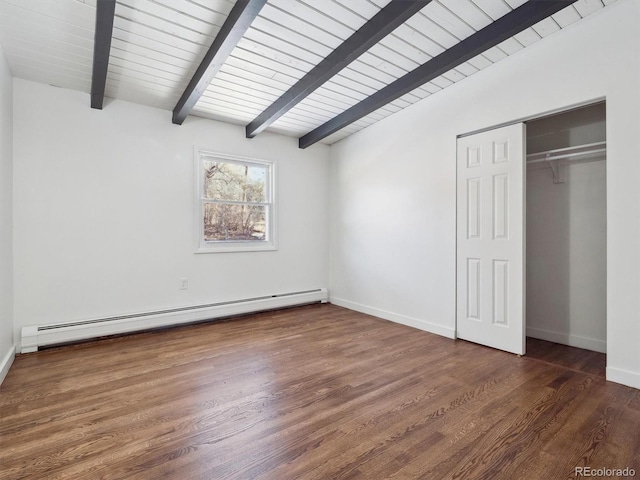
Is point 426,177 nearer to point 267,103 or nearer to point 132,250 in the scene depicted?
point 267,103

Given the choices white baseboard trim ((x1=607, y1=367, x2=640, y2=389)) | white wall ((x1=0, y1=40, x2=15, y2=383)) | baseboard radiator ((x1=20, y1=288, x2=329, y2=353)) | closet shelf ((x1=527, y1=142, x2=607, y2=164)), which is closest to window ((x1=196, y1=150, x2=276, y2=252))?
baseboard radiator ((x1=20, y1=288, x2=329, y2=353))

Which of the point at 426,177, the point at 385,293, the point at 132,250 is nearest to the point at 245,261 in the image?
the point at 132,250

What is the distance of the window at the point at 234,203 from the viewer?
4113mm

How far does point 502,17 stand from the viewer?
93.4 inches

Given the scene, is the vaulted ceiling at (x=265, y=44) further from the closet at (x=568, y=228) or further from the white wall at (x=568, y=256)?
the white wall at (x=568, y=256)

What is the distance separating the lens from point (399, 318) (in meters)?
3.95

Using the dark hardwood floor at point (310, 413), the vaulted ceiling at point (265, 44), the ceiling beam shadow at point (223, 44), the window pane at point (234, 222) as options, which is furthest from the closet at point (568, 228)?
the window pane at point (234, 222)

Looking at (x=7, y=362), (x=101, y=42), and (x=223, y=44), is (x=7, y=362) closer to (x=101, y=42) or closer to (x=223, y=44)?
(x=101, y=42)

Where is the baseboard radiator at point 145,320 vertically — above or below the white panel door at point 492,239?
below

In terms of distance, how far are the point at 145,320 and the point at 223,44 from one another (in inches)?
114

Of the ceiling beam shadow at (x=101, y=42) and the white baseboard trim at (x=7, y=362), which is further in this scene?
the white baseboard trim at (x=7, y=362)

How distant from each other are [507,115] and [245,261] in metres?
3.43

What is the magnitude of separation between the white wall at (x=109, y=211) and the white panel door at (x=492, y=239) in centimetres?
262

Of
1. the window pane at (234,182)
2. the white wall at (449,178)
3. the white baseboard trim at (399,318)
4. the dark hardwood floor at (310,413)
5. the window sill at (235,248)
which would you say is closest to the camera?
the dark hardwood floor at (310,413)
